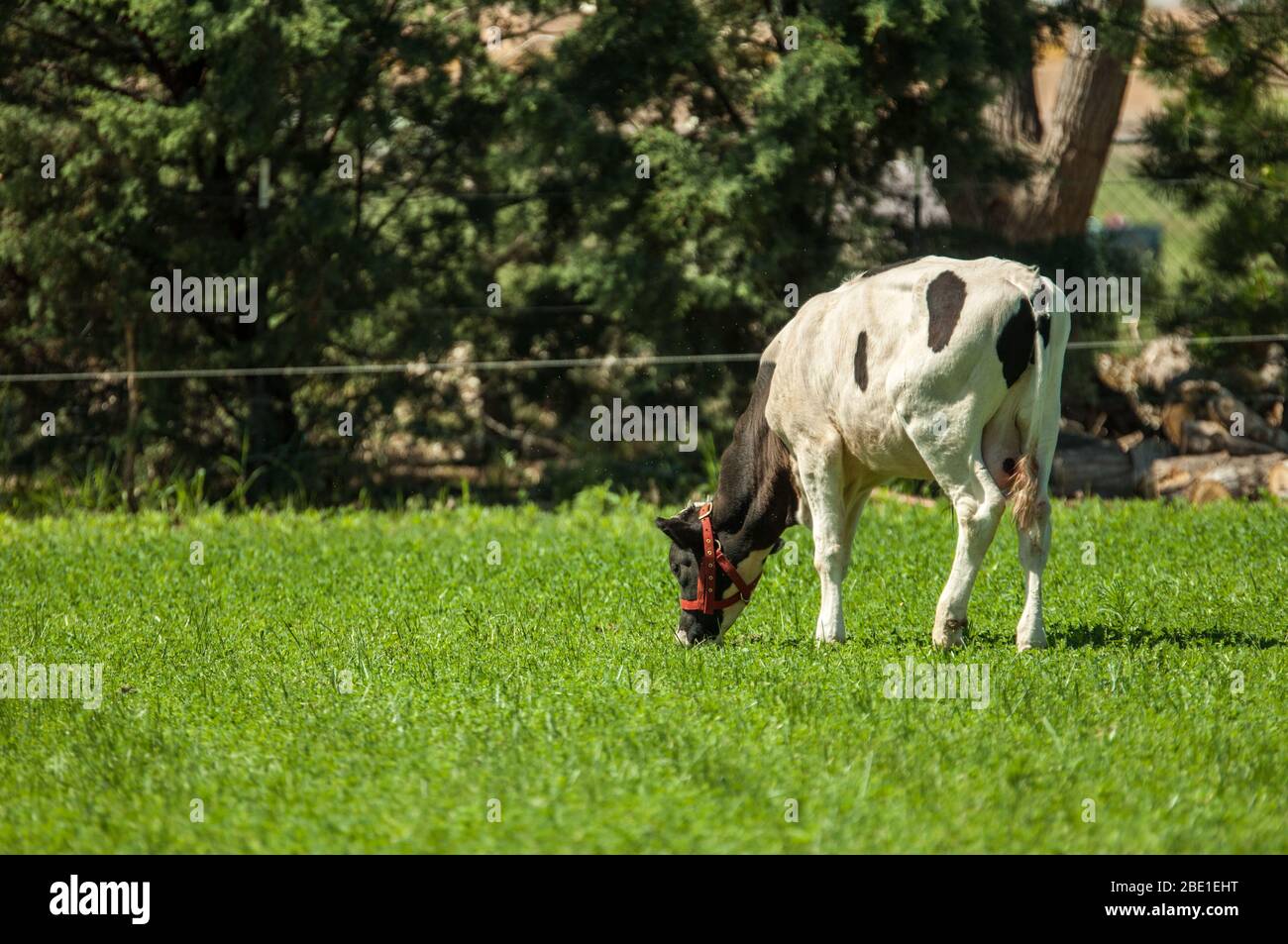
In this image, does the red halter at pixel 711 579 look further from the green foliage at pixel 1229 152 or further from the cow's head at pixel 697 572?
the green foliage at pixel 1229 152

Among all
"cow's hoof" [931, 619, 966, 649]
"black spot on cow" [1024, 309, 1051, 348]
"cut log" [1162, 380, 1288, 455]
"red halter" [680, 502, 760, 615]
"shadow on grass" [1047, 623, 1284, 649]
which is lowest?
"shadow on grass" [1047, 623, 1284, 649]

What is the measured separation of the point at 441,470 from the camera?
15172 millimetres

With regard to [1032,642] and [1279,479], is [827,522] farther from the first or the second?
[1279,479]

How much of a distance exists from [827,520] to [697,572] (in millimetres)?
730

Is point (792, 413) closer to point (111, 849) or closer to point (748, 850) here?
point (748, 850)

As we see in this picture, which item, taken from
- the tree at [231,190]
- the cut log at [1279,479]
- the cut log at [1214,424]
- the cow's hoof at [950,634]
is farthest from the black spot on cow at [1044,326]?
the tree at [231,190]

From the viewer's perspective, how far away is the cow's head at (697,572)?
7.84m

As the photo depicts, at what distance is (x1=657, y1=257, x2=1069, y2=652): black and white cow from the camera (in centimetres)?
713

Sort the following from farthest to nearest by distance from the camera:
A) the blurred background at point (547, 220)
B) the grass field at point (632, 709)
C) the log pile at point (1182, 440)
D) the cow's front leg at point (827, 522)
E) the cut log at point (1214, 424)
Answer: the cut log at point (1214, 424) → the log pile at point (1182, 440) → the blurred background at point (547, 220) → the cow's front leg at point (827, 522) → the grass field at point (632, 709)

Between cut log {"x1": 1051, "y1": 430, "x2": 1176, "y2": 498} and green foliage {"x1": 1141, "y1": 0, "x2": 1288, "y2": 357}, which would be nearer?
green foliage {"x1": 1141, "y1": 0, "x2": 1288, "y2": 357}

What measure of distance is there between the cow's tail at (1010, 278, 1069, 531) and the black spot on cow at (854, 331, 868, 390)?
79cm

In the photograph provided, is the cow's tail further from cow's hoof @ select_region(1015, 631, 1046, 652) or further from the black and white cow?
cow's hoof @ select_region(1015, 631, 1046, 652)

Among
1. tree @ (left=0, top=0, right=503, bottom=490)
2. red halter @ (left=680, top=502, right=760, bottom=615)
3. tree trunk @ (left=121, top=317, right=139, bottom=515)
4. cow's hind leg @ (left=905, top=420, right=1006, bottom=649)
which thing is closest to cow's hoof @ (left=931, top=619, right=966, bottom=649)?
cow's hind leg @ (left=905, top=420, right=1006, bottom=649)

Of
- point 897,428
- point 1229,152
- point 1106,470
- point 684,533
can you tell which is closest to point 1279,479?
point 1106,470
